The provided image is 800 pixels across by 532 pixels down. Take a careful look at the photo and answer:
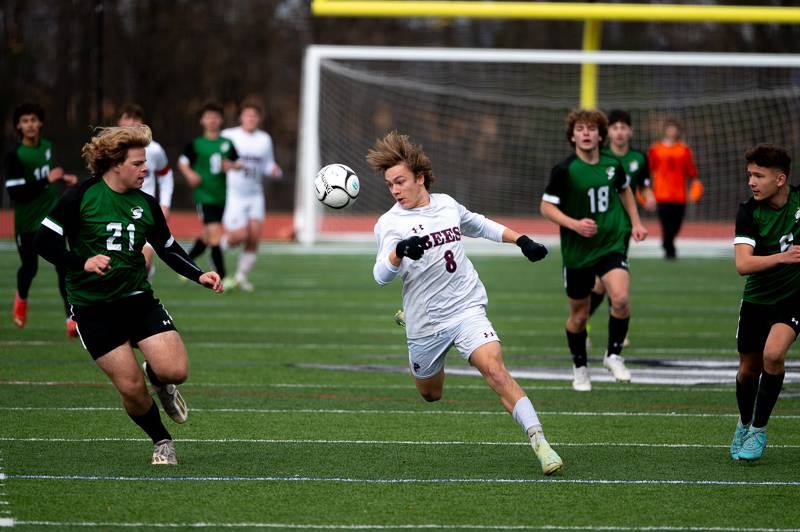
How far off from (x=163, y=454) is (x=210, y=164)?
943 cm

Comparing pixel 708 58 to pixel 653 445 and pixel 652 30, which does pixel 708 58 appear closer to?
pixel 653 445

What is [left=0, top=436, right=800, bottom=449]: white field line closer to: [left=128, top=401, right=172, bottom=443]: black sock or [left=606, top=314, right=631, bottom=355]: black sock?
[left=128, top=401, right=172, bottom=443]: black sock

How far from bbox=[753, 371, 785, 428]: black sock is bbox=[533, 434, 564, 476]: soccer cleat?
3.92 feet

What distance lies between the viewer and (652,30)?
1474 inches

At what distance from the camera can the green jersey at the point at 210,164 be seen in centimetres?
1552

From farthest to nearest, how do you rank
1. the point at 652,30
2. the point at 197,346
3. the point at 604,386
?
1. the point at 652,30
2. the point at 197,346
3. the point at 604,386

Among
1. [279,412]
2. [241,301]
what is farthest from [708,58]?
[279,412]

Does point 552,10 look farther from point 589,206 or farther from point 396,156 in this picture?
point 396,156

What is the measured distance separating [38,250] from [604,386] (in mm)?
4655

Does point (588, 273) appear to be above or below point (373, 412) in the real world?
above

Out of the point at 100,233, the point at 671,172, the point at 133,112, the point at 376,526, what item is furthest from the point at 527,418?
the point at 671,172

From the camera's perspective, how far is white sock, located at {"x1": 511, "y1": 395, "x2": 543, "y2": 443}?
632 centimetres

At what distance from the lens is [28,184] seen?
11578 millimetres

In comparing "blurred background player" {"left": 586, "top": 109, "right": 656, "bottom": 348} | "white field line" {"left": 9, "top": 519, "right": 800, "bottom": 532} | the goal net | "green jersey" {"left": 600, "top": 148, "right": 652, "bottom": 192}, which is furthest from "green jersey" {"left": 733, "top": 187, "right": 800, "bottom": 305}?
the goal net
